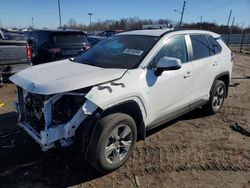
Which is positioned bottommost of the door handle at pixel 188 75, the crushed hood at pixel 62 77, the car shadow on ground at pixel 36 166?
the car shadow on ground at pixel 36 166

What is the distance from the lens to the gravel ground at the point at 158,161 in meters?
3.51

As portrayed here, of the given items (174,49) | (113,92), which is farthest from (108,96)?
(174,49)

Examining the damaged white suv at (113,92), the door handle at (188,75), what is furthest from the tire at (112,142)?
the door handle at (188,75)

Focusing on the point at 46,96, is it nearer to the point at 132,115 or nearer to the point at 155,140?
the point at 132,115

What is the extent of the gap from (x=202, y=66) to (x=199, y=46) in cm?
42

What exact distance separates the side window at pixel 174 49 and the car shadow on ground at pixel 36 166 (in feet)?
6.31

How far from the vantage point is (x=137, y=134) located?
4004 mm

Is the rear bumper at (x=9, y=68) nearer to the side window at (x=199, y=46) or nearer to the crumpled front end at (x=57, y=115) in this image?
the crumpled front end at (x=57, y=115)

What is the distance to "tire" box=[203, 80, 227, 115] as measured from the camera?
569cm

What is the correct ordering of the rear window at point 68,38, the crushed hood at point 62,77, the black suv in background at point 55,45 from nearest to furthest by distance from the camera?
the crushed hood at point 62,77 → the black suv in background at point 55,45 → the rear window at point 68,38

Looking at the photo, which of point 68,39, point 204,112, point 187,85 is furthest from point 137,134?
point 68,39

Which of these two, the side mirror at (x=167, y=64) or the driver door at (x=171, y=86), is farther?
the driver door at (x=171, y=86)

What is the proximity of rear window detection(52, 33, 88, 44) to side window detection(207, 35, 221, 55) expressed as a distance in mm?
5348

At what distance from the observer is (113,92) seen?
3363 mm
